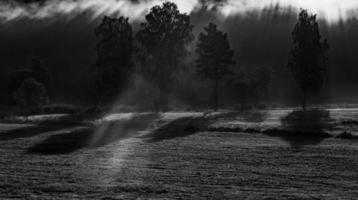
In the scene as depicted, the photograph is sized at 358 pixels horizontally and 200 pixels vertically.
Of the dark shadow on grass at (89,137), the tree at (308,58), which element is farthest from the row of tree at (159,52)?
the dark shadow on grass at (89,137)

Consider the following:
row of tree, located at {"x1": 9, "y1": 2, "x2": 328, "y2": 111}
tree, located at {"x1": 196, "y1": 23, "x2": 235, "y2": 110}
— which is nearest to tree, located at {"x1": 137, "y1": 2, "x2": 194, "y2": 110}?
row of tree, located at {"x1": 9, "y1": 2, "x2": 328, "y2": 111}

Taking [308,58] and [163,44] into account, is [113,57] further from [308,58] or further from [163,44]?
[308,58]

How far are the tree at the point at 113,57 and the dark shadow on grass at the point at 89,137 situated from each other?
17.9 m

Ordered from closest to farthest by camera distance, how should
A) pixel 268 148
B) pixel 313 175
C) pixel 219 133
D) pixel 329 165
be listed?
pixel 313 175
pixel 329 165
pixel 268 148
pixel 219 133

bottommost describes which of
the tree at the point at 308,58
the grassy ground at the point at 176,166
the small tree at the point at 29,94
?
the grassy ground at the point at 176,166

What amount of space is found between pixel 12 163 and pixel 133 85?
47.6 metres

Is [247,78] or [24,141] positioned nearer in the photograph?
[24,141]

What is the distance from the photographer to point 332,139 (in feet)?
123

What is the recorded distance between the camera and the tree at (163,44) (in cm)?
7244

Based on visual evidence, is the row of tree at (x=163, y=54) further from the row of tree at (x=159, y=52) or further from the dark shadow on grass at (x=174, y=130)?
the dark shadow on grass at (x=174, y=130)

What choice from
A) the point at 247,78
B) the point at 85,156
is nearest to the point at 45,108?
the point at 247,78

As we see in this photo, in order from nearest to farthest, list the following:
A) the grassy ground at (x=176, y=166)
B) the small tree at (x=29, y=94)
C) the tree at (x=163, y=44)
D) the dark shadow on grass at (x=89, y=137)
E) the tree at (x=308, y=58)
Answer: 1. the grassy ground at (x=176, y=166)
2. the dark shadow on grass at (x=89, y=137)
3. the tree at (x=163, y=44)
4. the tree at (x=308, y=58)
5. the small tree at (x=29, y=94)

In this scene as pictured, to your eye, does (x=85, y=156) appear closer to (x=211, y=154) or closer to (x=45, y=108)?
(x=211, y=154)

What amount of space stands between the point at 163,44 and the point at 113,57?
8989 millimetres
